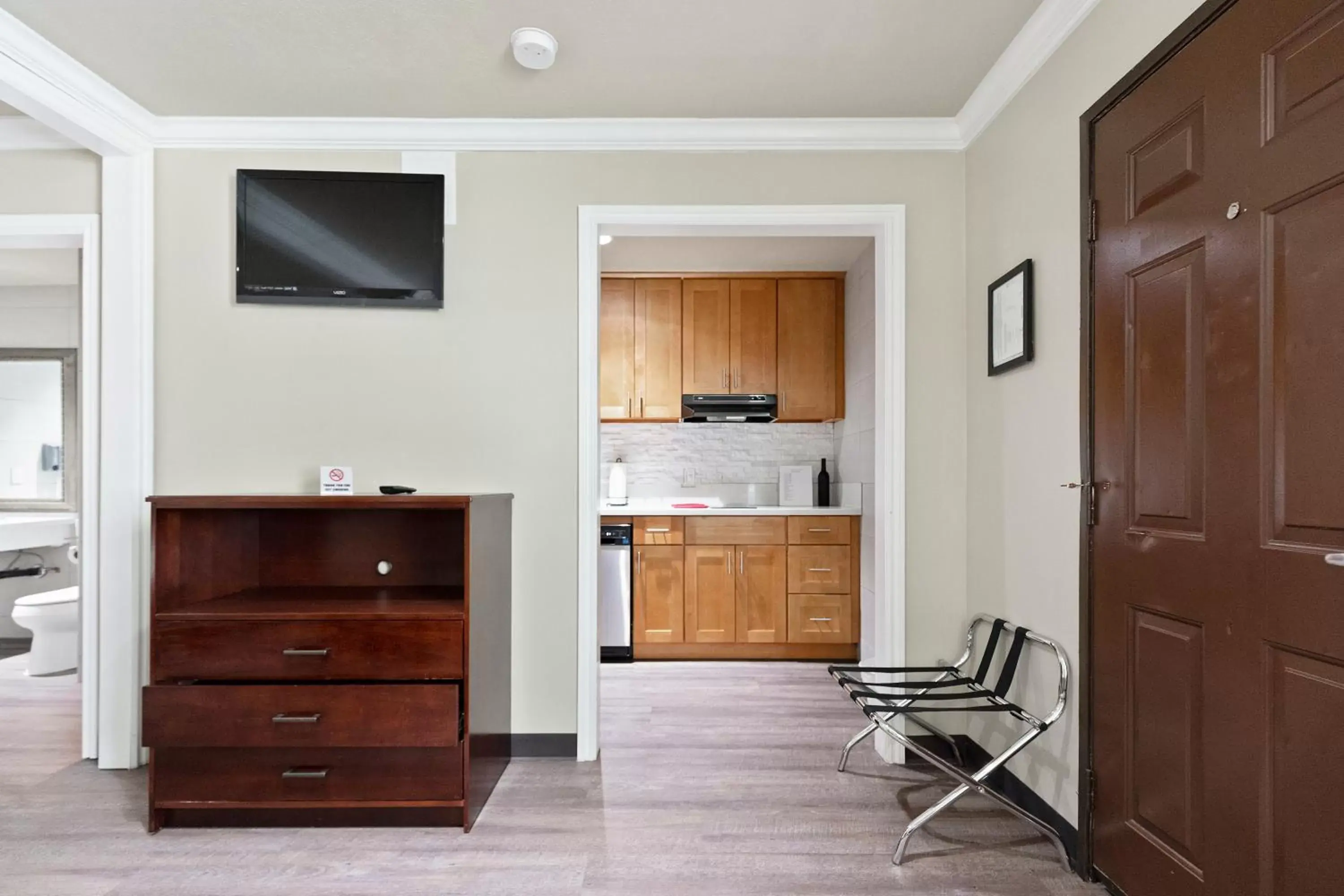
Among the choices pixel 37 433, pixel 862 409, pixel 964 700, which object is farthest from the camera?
pixel 37 433

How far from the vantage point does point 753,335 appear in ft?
15.7

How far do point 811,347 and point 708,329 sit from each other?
26.1 inches

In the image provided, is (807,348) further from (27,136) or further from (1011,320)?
(27,136)

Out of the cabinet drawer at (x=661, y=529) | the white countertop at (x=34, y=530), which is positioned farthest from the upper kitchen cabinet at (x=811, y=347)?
the white countertop at (x=34, y=530)

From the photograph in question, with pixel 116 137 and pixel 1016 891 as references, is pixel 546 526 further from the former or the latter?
pixel 116 137

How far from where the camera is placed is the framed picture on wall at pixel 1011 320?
7.63 feet

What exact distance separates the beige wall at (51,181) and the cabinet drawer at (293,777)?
6.81 ft

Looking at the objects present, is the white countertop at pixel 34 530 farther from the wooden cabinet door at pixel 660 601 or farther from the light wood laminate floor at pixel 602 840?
the wooden cabinet door at pixel 660 601

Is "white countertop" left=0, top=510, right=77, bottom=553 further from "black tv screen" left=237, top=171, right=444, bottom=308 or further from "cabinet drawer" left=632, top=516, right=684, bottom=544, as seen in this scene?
"cabinet drawer" left=632, top=516, right=684, bottom=544

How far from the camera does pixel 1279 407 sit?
4.52ft

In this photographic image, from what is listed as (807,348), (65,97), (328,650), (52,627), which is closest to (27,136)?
(65,97)

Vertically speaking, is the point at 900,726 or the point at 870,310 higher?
the point at 870,310

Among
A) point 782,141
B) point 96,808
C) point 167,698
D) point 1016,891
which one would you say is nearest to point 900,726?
point 1016,891

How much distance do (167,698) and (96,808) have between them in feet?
2.00
